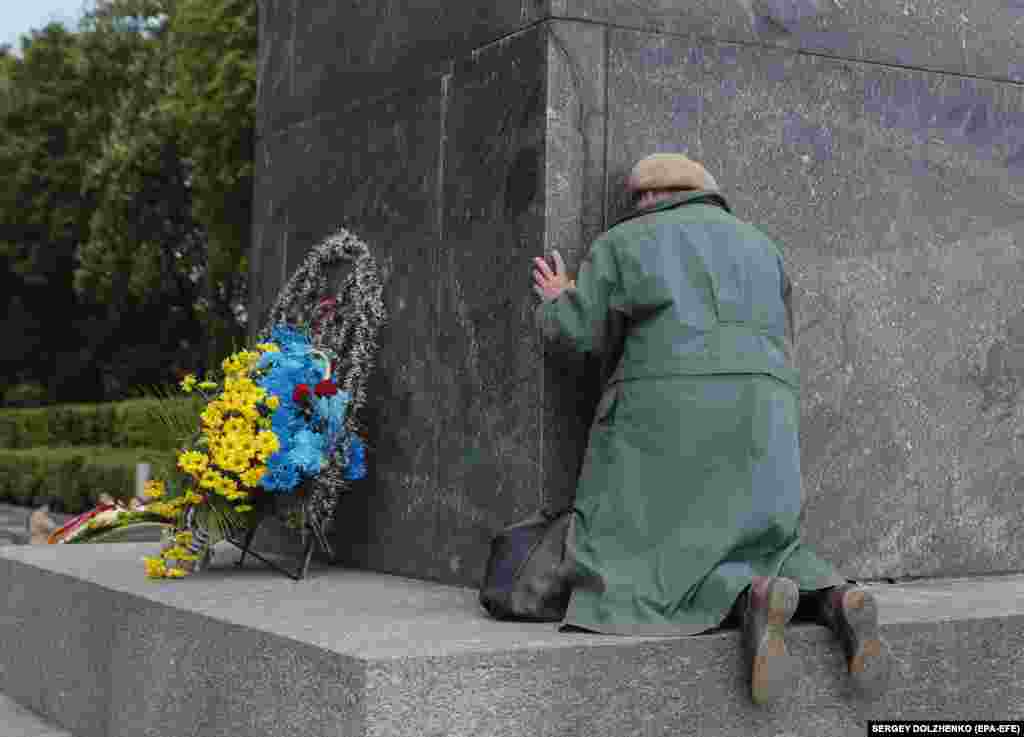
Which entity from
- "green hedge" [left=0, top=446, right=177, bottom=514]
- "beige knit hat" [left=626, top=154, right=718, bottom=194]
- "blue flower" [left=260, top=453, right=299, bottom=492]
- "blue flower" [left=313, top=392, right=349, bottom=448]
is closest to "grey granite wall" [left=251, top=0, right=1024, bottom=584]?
"beige knit hat" [left=626, top=154, right=718, bottom=194]

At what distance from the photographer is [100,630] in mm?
5258

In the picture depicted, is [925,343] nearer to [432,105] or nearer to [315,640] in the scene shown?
[432,105]

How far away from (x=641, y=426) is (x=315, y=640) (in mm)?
1326

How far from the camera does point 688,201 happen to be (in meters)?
4.85

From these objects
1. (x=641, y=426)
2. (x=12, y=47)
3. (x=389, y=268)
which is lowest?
(x=641, y=426)

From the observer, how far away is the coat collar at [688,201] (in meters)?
4.80

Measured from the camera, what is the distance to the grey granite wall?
517cm

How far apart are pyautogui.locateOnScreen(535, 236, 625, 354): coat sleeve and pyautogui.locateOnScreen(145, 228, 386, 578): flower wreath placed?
3.72 feet

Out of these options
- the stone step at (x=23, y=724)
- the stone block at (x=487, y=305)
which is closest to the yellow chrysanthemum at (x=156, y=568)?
the stone step at (x=23, y=724)

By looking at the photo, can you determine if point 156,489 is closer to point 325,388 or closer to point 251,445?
point 251,445

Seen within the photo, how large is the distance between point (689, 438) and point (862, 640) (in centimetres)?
83

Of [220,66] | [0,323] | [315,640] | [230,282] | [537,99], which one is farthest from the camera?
[0,323]

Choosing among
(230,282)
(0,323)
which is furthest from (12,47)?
(230,282)

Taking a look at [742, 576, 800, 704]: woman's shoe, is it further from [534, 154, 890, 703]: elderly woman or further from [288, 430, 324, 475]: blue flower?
[288, 430, 324, 475]: blue flower
